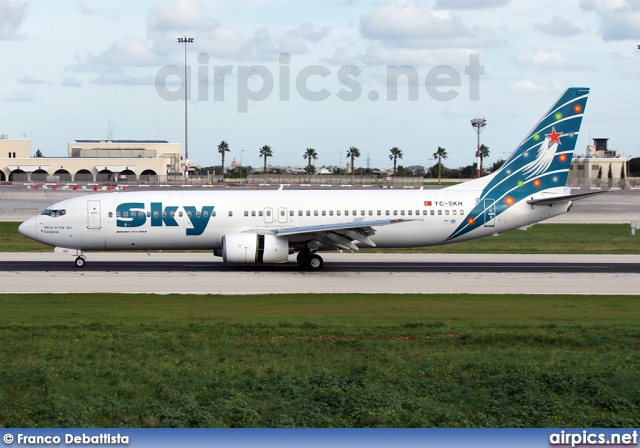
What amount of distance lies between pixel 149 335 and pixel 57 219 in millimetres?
18330

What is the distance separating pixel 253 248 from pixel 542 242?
22690mm

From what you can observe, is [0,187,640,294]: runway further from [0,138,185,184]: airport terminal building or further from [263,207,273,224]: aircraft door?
[0,138,185,184]: airport terminal building

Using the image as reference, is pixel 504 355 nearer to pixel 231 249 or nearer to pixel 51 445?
pixel 51 445

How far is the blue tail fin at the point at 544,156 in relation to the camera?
38.7 metres

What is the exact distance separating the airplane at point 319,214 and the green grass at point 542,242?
7449 millimetres

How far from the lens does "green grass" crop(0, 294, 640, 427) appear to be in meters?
13.6

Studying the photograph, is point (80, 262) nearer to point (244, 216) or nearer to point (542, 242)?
point (244, 216)

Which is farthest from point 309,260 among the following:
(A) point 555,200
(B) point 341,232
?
(A) point 555,200

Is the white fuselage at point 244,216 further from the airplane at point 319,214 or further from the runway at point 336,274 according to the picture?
the runway at point 336,274

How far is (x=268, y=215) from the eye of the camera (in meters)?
37.1

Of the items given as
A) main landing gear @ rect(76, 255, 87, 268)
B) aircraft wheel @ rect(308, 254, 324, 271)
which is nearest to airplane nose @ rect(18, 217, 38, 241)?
main landing gear @ rect(76, 255, 87, 268)

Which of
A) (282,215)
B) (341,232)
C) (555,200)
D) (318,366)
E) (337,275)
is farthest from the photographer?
(555,200)

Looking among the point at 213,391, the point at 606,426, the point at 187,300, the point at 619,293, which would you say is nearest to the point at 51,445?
the point at 213,391

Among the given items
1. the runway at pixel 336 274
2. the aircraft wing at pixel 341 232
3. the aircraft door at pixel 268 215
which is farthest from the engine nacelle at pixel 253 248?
the aircraft door at pixel 268 215
